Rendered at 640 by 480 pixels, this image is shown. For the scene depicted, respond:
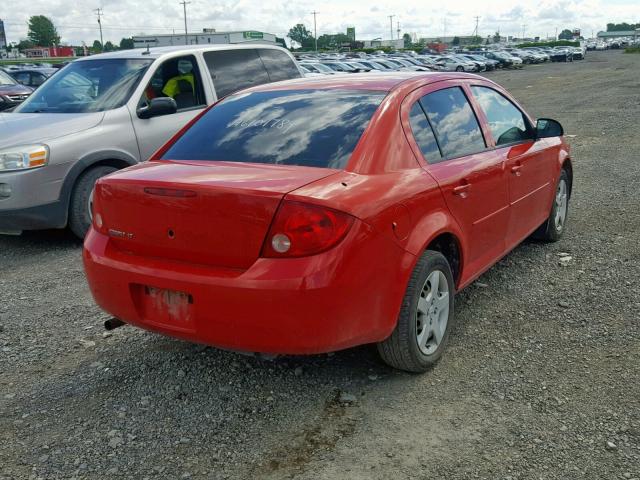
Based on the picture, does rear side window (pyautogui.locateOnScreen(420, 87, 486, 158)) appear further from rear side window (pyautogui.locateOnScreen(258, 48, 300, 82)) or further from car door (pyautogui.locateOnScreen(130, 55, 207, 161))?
rear side window (pyautogui.locateOnScreen(258, 48, 300, 82))

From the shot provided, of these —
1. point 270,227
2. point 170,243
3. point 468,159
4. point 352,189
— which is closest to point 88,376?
point 170,243

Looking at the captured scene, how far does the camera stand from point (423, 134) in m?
3.84

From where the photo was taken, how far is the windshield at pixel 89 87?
6.88 meters

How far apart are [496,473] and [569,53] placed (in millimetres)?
75102

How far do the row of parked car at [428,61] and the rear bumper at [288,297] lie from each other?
15029 millimetres

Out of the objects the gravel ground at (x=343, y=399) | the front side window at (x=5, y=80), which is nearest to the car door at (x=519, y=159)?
the gravel ground at (x=343, y=399)

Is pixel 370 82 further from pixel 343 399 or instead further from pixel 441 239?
pixel 343 399

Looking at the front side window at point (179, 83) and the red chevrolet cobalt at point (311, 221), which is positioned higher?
the front side window at point (179, 83)

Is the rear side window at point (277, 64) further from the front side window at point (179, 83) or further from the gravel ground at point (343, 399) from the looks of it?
the gravel ground at point (343, 399)

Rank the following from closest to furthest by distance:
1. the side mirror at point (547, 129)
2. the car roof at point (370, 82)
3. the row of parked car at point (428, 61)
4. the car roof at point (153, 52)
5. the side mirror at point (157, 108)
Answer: the car roof at point (370, 82), the side mirror at point (547, 129), the side mirror at point (157, 108), the car roof at point (153, 52), the row of parked car at point (428, 61)

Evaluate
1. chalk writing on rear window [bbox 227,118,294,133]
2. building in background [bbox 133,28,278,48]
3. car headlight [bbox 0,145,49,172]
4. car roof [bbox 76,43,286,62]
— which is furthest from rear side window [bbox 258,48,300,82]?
building in background [bbox 133,28,278,48]

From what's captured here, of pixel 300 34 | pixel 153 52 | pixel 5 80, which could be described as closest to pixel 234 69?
pixel 153 52

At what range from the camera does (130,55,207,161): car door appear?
687 cm

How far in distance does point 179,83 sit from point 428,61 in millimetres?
45616
